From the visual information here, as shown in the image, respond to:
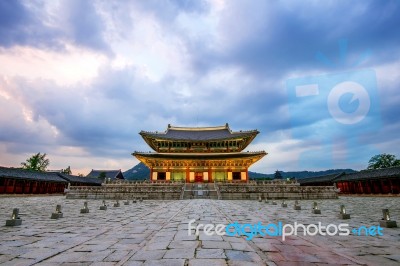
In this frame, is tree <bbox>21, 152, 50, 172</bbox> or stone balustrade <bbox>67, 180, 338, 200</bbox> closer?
stone balustrade <bbox>67, 180, 338, 200</bbox>

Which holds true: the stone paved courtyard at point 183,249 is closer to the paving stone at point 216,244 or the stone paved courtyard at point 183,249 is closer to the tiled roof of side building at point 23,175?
the paving stone at point 216,244

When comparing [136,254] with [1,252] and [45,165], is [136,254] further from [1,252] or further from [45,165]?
[45,165]

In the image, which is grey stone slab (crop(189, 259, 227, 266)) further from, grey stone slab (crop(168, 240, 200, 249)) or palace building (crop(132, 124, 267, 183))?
palace building (crop(132, 124, 267, 183))

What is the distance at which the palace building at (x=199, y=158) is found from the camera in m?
32.2

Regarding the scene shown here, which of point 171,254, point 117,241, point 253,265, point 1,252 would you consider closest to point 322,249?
point 253,265

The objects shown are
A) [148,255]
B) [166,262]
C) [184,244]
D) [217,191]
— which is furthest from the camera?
[217,191]

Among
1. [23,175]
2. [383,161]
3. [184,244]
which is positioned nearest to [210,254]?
[184,244]

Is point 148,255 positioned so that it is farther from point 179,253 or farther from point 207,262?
point 207,262

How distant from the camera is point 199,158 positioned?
32.4m

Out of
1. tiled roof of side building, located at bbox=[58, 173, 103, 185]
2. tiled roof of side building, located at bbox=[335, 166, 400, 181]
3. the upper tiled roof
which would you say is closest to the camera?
tiled roof of side building, located at bbox=[335, 166, 400, 181]

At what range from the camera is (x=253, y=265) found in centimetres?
309

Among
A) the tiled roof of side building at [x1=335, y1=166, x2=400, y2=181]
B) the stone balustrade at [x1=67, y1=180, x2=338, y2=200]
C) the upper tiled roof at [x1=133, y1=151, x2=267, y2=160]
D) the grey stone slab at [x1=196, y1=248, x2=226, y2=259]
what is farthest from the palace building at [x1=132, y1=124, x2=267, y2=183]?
the grey stone slab at [x1=196, y1=248, x2=226, y2=259]

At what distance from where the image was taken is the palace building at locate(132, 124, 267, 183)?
32188mm

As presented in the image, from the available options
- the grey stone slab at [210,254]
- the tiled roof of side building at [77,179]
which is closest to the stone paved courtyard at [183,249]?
the grey stone slab at [210,254]
